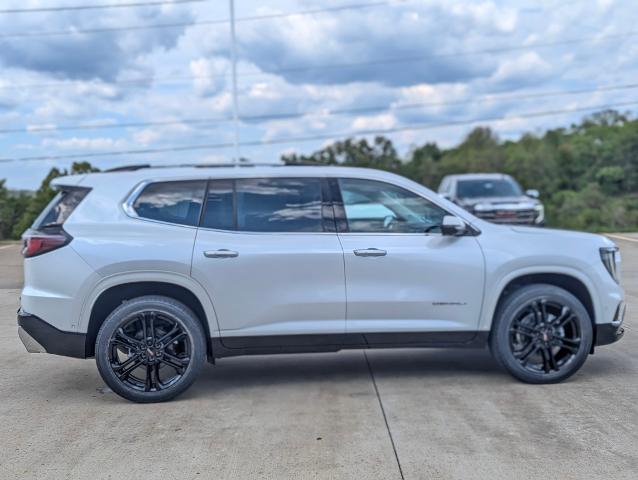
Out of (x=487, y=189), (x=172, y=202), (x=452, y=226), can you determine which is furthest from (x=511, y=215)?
(x=172, y=202)

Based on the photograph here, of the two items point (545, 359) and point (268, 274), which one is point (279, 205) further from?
point (545, 359)

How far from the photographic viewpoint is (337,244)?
552 centimetres

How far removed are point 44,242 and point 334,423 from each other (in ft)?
8.48

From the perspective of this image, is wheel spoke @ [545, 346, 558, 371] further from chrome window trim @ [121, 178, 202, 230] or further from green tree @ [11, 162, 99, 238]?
green tree @ [11, 162, 99, 238]

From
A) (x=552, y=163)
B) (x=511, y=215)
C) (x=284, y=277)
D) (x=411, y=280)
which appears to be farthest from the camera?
(x=552, y=163)

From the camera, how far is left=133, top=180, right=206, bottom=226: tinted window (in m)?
5.55

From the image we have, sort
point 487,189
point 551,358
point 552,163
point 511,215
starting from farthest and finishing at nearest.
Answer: point 552,163, point 487,189, point 511,215, point 551,358

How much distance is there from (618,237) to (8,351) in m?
16.5

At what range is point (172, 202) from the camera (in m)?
5.61

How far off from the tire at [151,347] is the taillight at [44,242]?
→ 26.1 inches

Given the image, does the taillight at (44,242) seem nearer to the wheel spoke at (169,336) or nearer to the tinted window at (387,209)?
the wheel spoke at (169,336)

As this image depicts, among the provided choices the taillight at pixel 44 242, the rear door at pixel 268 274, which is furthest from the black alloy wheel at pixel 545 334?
the taillight at pixel 44 242

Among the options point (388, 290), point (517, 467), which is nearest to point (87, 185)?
point (388, 290)

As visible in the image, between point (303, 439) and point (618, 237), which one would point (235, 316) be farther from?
point (618, 237)
